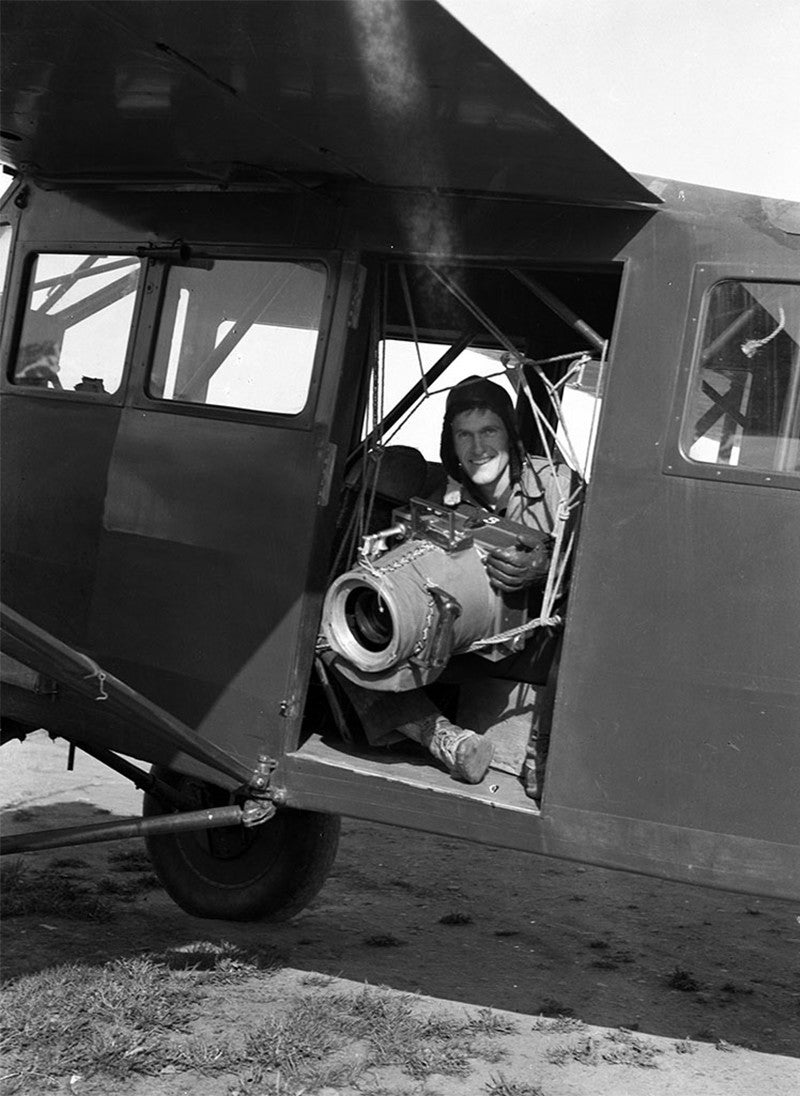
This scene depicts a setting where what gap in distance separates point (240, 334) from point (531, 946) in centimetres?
290

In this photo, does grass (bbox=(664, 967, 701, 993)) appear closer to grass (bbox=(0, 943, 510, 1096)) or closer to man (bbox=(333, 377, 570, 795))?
grass (bbox=(0, 943, 510, 1096))

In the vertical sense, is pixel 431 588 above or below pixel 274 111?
below

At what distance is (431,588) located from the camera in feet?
14.8

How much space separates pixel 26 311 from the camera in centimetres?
566

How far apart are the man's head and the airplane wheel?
1668 millimetres

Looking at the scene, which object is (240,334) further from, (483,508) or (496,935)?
(496,935)

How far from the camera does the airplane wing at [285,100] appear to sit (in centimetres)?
347

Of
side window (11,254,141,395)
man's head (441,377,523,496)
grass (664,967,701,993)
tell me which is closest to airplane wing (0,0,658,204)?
side window (11,254,141,395)

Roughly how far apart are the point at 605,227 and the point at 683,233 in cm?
26

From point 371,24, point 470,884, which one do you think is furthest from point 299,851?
point 371,24

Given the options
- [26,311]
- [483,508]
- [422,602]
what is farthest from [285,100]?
[26,311]

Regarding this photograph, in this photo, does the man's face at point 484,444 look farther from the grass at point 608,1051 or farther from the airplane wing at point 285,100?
the grass at point 608,1051

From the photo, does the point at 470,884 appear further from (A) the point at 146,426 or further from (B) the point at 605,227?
(B) the point at 605,227

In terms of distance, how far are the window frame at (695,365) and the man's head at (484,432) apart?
109cm
